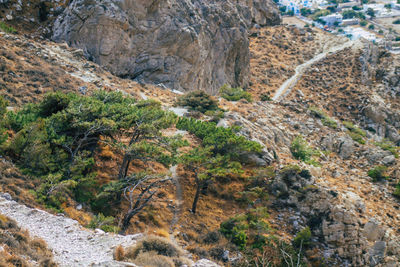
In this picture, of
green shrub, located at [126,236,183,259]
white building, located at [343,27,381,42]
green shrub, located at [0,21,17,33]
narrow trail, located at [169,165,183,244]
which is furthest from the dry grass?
white building, located at [343,27,381,42]

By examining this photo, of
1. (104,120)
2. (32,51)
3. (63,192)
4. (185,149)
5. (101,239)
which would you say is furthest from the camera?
(32,51)

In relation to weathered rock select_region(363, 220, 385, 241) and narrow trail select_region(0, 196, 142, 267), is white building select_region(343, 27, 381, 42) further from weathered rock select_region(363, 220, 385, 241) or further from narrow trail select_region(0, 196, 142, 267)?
narrow trail select_region(0, 196, 142, 267)

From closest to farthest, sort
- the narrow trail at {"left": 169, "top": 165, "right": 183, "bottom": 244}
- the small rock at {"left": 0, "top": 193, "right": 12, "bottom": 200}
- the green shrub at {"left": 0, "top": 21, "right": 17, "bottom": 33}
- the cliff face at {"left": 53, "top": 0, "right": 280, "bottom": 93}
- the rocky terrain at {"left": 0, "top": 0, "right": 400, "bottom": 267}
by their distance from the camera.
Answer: the small rock at {"left": 0, "top": 193, "right": 12, "bottom": 200}, the narrow trail at {"left": 169, "top": 165, "right": 183, "bottom": 244}, the rocky terrain at {"left": 0, "top": 0, "right": 400, "bottom": 267}, the green shrub at {"left": 0, "top": 21, "right": 17, "bottom": 33}, the cliff face at {"left": 53, "top": 0, "right": 280, "bottom": 93}

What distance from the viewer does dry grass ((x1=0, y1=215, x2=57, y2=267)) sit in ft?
24.8

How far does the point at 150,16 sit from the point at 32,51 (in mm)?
12103

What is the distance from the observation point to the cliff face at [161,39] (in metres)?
30.8

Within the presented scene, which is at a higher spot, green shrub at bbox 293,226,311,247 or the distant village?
the distant village

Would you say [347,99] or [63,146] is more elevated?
[63,146]

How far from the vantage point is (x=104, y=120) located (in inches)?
574

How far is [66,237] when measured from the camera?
9.95 m

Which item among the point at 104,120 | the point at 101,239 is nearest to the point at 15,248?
the point at 101,239

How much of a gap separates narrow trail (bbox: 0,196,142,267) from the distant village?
3963 inches

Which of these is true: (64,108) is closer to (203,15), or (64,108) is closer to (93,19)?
(93,19)

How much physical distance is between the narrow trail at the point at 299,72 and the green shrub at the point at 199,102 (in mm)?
17976
